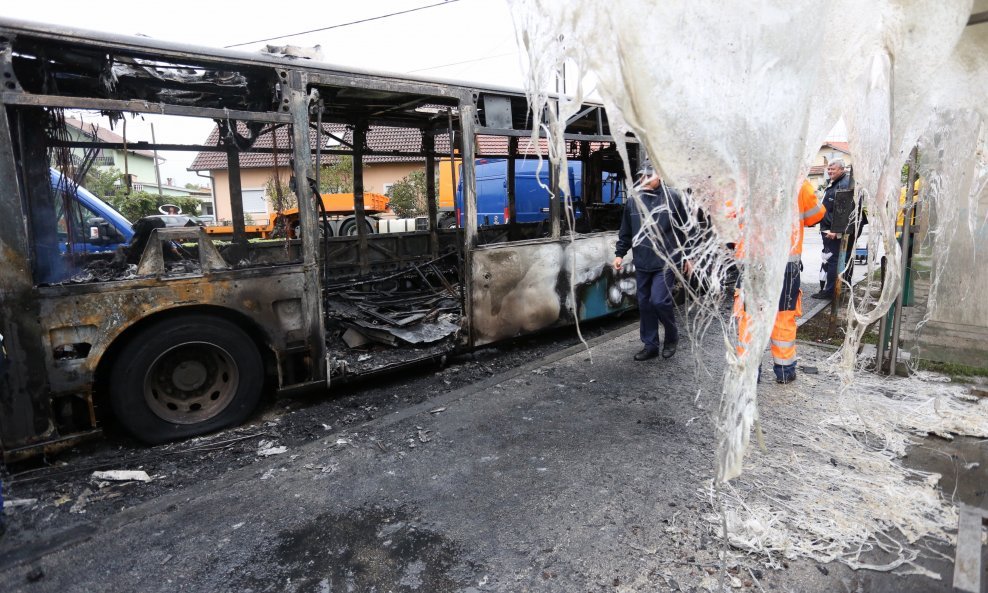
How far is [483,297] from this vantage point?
5.36 metres

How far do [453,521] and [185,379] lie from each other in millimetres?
2371

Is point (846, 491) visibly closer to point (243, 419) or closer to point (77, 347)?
point (243, 419)

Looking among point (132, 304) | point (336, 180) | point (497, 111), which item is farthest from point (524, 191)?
point (336, 180)

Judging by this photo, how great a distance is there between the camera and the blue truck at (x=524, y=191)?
27.6 feet

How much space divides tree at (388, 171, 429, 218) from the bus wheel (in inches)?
639

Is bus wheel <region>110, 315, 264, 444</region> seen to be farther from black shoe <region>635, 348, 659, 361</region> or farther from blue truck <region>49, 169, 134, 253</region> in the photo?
black shoe <region>635, 348, 659, 361</region>

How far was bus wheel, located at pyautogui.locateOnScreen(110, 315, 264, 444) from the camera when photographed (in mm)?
3682

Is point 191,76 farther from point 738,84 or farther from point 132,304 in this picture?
point 738,84

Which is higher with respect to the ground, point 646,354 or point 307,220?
point 307,220

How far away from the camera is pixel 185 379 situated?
3984 millimetres

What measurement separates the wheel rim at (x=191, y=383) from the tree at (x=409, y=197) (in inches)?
639

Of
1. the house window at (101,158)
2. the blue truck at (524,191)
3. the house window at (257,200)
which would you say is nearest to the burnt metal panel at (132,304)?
the house window at (101,158)

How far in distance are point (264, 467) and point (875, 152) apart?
12.1ft

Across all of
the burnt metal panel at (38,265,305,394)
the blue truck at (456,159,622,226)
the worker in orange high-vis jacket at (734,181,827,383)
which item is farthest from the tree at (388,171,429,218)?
the worker in orange high-vis jacket at (734,181,827,383)
